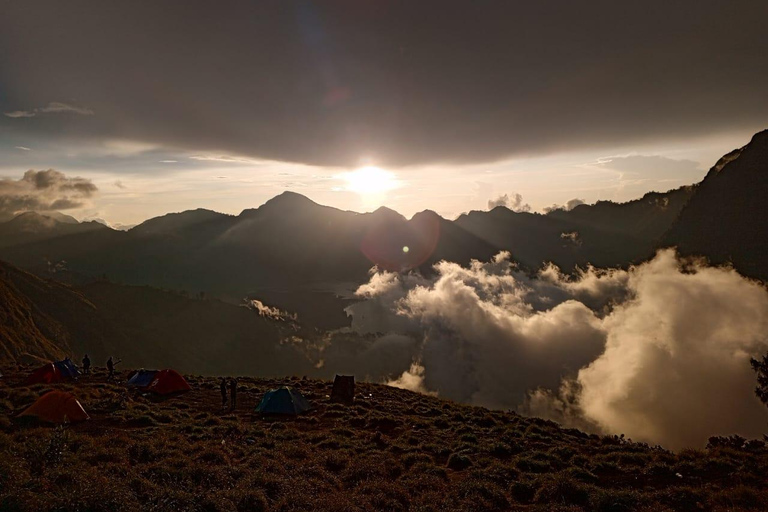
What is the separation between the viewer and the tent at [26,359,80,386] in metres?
28.8

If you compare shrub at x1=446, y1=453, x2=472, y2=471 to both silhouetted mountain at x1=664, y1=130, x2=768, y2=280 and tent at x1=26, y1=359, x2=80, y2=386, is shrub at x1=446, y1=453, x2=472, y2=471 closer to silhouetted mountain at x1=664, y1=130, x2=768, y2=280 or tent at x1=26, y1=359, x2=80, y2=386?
tent at x1=26, y1=359, x2=80, y2=386

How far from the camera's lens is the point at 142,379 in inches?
1210

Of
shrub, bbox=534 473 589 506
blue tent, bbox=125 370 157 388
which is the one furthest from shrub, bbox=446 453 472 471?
blue tent, bbox=125 370 157 388

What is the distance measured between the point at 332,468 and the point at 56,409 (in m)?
13.4

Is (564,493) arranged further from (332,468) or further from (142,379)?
(142,379)

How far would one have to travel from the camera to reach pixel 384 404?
3108 centimetres

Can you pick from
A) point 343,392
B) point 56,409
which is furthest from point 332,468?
point 343,392

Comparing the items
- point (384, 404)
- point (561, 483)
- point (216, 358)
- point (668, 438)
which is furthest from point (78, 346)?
point (668, 438)

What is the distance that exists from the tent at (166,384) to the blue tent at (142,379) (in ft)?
1.72

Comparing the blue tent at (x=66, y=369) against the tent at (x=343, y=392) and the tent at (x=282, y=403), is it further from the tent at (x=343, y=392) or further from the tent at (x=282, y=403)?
the tent at (x=343, y=392)

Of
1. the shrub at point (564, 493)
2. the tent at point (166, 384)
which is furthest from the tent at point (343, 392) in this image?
the shrub at point (564, 493)

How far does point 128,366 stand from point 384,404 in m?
133

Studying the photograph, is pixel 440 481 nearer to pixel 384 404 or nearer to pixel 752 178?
pixel 384 404

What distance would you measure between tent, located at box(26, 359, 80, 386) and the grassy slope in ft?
22.0
